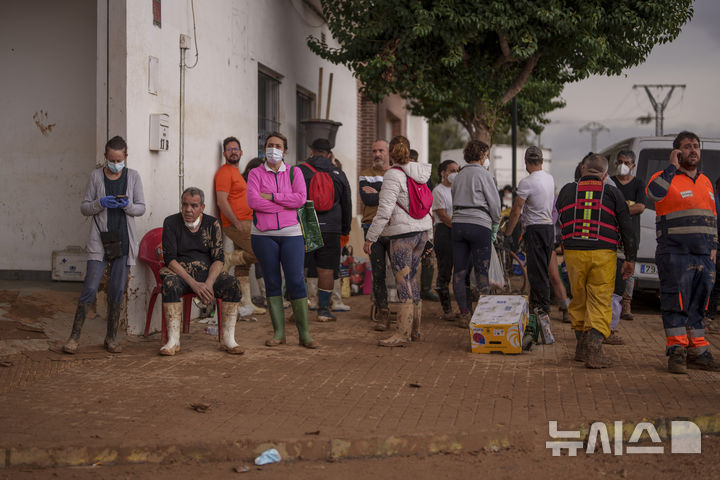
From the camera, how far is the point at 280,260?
822cm

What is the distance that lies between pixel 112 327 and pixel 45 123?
310 centimetres

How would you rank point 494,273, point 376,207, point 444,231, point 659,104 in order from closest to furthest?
point 494,273, point 376,207, point 444,231, point 659,104

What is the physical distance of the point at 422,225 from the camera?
27.4ft

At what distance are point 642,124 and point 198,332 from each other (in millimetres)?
74321

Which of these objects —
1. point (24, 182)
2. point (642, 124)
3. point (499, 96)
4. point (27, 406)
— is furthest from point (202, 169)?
point (642, 124)

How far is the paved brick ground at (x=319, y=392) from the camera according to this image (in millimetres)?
5293

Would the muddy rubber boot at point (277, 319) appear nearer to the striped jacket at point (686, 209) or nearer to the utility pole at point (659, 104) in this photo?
the striped jacket at point (686, 209)

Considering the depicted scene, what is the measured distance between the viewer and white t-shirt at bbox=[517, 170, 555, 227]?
9.20m

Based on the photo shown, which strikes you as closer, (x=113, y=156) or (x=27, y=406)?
(x=27, y=406)

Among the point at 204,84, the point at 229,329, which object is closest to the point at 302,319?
the point at 229,329

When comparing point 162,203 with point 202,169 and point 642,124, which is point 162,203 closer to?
point 202,169

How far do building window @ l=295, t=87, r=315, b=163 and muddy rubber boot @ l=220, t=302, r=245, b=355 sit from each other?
696 cm

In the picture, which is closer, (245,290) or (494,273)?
(494,273)

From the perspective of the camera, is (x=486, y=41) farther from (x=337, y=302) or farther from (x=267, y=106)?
(x=337, y=302)
